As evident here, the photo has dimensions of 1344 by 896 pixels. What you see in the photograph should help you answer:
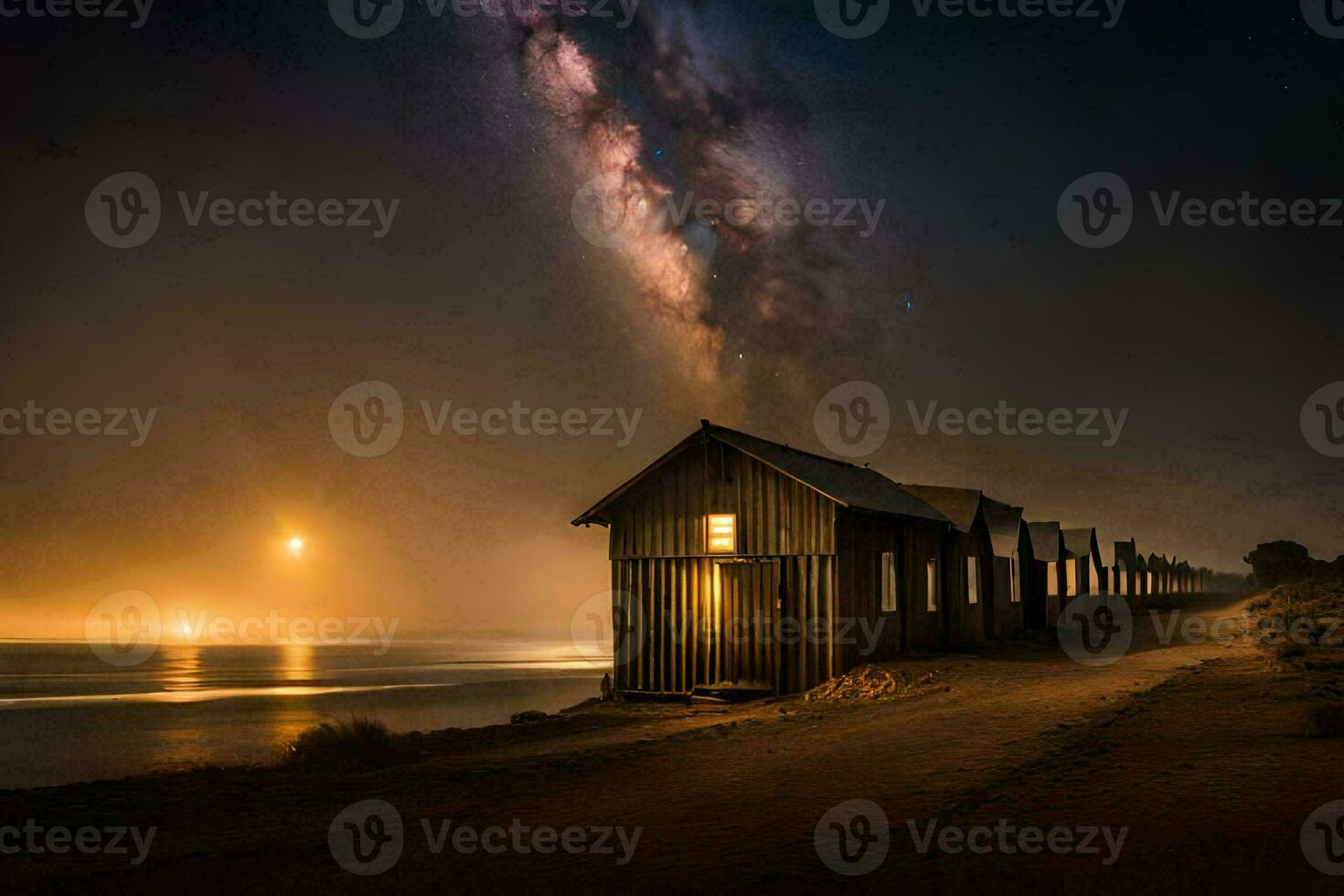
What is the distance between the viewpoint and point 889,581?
25422mm

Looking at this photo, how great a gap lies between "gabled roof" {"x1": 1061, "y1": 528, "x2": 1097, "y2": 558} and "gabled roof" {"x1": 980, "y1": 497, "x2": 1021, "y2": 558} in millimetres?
14527

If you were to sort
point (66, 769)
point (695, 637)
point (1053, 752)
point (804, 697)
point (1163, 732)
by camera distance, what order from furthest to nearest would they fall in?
point (66, 769) < point (695, 637) < point (804, 697) < point (1163, 732) < point (1053, 752)

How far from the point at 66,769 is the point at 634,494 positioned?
1752cm

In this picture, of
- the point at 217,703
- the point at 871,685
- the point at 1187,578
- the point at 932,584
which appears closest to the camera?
the point at 871,685

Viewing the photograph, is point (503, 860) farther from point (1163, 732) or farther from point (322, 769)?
point (1163, 732)

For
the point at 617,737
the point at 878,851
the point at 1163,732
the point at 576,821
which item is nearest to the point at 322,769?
the point at 617,737

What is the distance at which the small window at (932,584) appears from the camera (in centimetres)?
2805

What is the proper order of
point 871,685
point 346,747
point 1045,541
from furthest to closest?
1. point 1045,541
2. point 871,685
3. point 346,747

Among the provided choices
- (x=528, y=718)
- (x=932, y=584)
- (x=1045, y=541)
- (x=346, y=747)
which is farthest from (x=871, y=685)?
(x=1045, y=541)

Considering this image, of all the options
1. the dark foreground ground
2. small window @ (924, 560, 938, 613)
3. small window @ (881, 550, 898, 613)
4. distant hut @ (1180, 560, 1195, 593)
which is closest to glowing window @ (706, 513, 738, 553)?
small window @ (881, 550, 898, 613)

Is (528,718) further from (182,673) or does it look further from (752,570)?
(182,673)

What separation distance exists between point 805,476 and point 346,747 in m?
11.7

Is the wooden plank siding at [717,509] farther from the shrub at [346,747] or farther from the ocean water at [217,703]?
the ocean water at [217,703]

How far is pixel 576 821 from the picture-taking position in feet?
31.8
